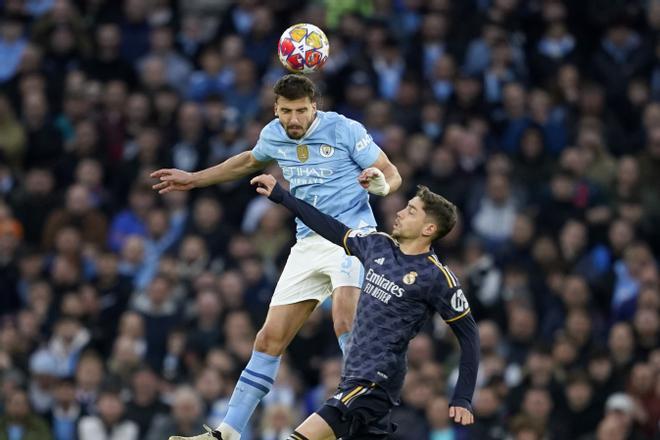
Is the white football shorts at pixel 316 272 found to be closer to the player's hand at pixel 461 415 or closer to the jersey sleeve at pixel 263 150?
the jersey sleeve at pixel 263 150

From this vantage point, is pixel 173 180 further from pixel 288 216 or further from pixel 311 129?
pixel 288 216

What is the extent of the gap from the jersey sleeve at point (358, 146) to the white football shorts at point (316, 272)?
616 millimetres

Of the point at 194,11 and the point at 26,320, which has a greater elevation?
the point at 194,11

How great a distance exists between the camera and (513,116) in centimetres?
1769

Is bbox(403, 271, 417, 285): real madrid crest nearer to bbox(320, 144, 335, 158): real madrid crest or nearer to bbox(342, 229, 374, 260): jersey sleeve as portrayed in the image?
bbox(342, 229, 374, 260): jersey sleeve

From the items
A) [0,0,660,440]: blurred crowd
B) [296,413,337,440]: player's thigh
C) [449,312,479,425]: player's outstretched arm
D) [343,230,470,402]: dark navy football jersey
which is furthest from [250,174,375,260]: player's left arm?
[0,0,660,440]: blurred crowd

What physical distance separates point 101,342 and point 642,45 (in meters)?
7.29

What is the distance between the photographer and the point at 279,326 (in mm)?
10656

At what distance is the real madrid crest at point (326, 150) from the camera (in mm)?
10523

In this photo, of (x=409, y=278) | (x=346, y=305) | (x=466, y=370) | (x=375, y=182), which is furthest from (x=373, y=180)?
(x=466, y=370)

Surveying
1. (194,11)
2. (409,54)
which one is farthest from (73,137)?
(409,54)

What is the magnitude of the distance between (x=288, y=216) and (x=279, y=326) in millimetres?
6050

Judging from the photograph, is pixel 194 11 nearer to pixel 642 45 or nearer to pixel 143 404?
pixel 642 45

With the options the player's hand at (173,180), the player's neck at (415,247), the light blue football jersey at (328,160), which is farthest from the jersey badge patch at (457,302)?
the player's hand at (173,180)
